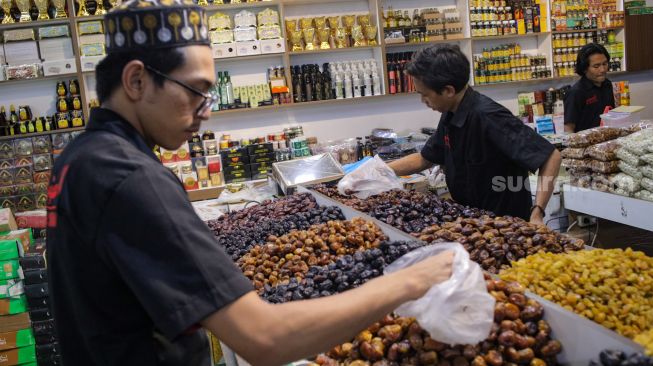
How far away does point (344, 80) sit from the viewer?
6035mm

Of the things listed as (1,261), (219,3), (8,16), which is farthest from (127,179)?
(8,16)

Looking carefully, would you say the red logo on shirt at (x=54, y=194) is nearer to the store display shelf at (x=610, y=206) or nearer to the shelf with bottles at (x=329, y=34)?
the store display shelf at (x=610, y=206)

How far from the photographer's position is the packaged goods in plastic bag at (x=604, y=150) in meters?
3.67

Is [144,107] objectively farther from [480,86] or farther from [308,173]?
[480,86]

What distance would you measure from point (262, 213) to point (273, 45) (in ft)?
9.65

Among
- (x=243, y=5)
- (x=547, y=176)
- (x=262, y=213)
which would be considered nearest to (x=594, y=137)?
(x=547, y=176)

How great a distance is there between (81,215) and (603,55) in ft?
17.7

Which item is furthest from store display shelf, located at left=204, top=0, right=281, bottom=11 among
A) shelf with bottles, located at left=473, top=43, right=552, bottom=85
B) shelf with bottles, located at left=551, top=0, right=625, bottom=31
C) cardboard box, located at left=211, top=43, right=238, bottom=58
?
shelf with bottles, located at left=551, top=0, right=625, bottom=31

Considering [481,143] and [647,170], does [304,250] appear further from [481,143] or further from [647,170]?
[647,170]

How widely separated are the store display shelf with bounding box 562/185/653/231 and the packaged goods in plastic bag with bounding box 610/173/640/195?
6cm

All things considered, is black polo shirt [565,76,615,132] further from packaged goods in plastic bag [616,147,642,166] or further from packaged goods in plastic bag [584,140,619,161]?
packaged goods in plastic bag [616,147,642,166]

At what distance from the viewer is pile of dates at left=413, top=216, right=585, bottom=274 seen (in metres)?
1.94

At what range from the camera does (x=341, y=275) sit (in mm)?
1899

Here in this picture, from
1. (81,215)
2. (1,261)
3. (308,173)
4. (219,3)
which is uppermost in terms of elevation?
(219,3)
